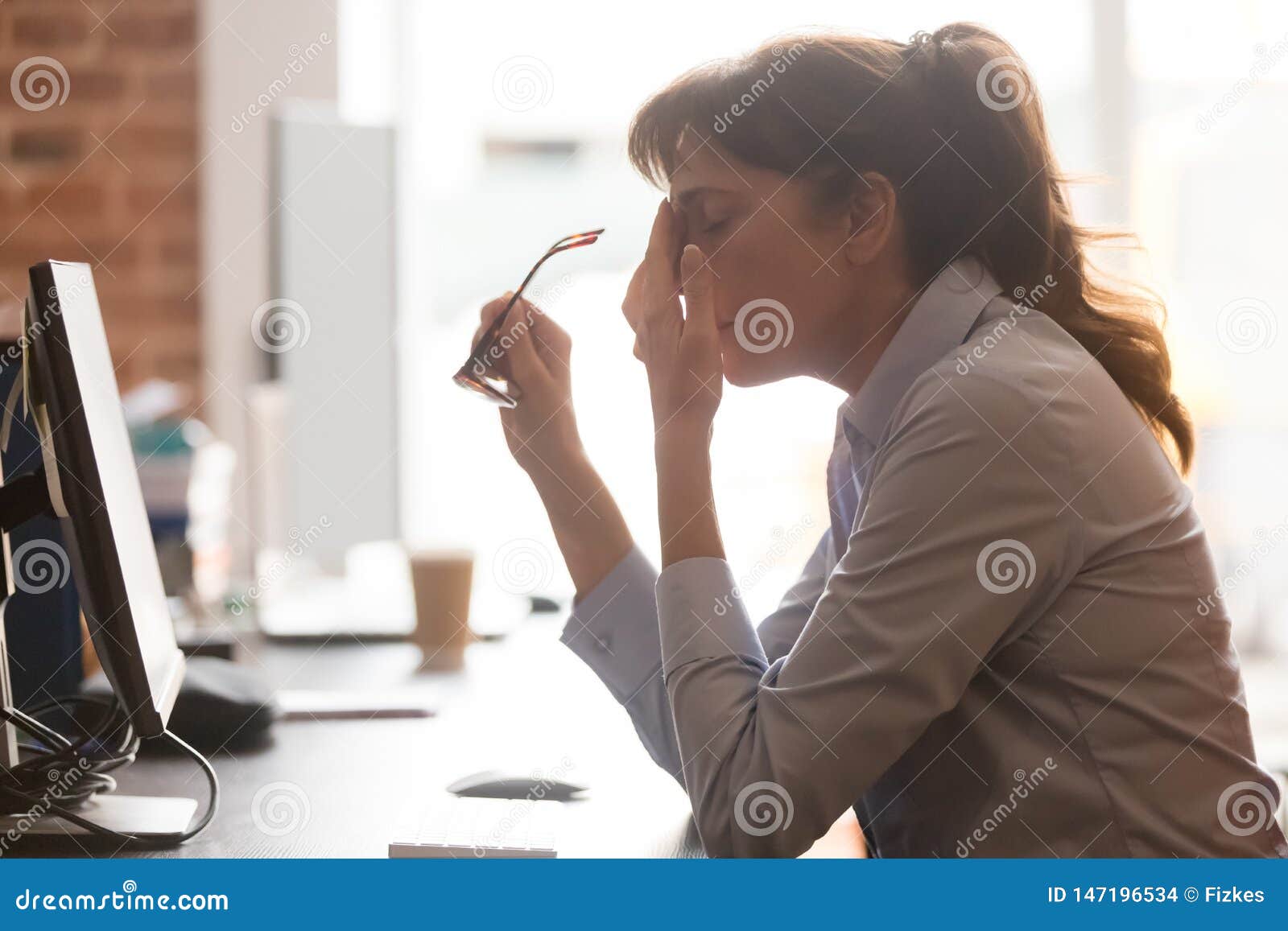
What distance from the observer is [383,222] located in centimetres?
296

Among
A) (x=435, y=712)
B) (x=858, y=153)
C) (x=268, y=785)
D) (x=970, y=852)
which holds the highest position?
(x=858, y=153)

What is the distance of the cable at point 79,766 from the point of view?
2.77 feet

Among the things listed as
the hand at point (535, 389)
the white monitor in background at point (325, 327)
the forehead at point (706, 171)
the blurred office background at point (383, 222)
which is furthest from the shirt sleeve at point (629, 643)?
the white monitor in background at point (325, 327)

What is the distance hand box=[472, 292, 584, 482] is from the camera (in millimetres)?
1130

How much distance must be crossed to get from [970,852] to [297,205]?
8.27 ft

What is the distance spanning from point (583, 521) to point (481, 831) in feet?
1.15

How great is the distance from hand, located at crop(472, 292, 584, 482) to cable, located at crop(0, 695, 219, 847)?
409 mm

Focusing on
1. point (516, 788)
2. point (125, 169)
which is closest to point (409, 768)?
point (516, 788)

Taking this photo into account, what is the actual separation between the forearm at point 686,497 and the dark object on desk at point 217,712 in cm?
50

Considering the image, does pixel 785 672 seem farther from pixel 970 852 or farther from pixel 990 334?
pixel 990 334

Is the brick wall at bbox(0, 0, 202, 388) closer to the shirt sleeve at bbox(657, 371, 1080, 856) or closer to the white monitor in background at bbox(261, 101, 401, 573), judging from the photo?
the white monitor in background at bbox(261, 101, 401, 573)

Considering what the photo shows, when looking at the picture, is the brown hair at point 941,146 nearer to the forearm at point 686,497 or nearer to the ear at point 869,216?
the ear at point 869,216

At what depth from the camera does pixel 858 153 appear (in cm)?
93
